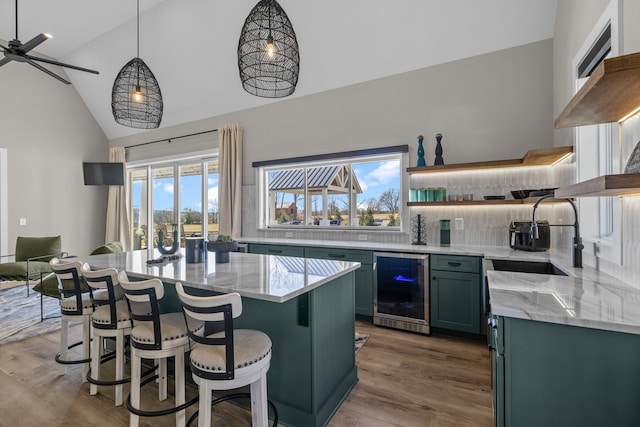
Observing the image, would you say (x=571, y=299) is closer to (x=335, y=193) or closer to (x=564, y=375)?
(x=564, y=375)

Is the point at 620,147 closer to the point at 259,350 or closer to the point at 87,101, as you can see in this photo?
the point at 259,350

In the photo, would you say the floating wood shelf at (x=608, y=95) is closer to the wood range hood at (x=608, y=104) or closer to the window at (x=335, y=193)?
the wood range hood at (x=608, y=104)

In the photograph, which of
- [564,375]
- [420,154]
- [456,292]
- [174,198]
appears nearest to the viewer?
[564,375]

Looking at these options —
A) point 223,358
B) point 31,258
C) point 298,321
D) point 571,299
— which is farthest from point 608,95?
point 31,258

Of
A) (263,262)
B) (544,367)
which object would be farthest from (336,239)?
(544,367)

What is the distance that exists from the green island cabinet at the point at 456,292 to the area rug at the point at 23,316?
170 inches

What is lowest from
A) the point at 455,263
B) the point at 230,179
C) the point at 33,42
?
A: the point at 455,263

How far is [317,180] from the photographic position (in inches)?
190

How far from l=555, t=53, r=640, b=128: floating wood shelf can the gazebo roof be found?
3090mm

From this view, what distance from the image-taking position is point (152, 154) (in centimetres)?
665

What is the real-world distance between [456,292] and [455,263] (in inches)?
11.8

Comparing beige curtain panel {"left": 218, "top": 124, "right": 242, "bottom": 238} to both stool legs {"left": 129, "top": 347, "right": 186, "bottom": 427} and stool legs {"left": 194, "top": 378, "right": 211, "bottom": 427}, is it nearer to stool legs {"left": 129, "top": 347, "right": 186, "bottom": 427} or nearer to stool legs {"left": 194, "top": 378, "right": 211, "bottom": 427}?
stool legs {"left": 129, "top": 347, "right": 186, "bottom": 427}

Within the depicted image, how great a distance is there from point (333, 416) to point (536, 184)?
316 cm

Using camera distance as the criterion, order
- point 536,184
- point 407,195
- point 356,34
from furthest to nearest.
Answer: point 407,195 < point 356,34 < point 536,184
